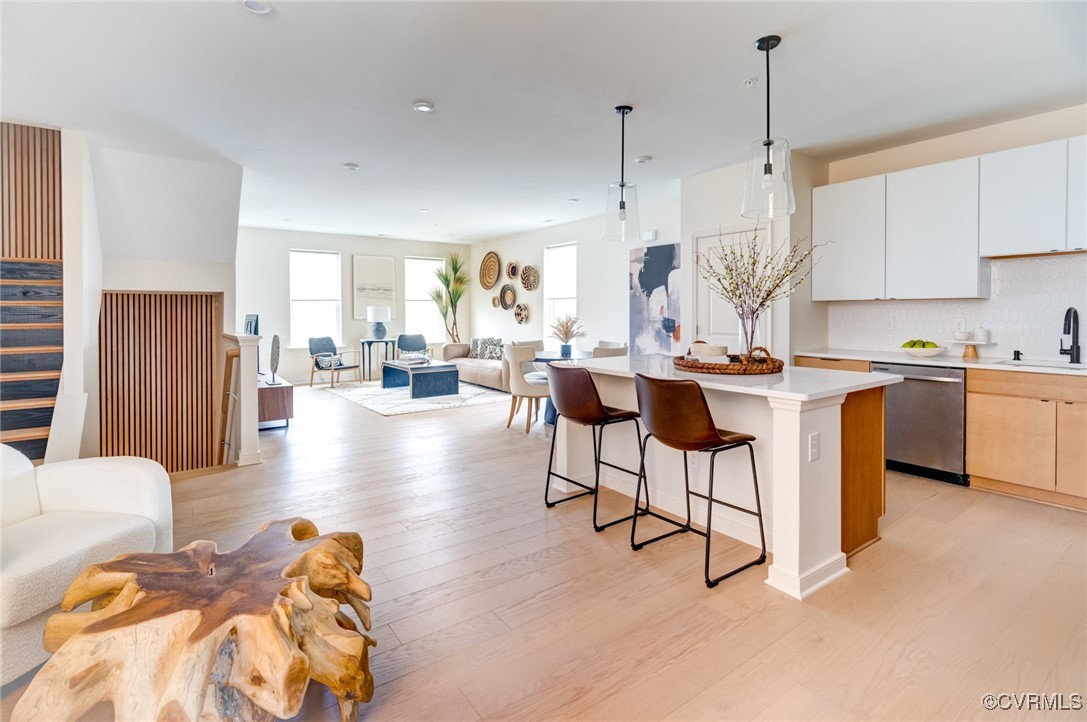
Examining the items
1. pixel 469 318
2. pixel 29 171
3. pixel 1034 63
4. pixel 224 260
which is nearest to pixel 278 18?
pixel 29 171

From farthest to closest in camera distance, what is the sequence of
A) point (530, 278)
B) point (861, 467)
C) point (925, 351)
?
point (530, 278), point (925, 351), point (861, 467)

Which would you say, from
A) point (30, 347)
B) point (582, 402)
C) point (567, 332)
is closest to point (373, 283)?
point (567, 332)

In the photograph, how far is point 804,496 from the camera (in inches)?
93.0

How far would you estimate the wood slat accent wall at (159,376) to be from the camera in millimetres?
5102

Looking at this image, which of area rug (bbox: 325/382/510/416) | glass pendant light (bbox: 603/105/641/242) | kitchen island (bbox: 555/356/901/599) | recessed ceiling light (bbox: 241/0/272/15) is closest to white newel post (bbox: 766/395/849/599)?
kitchen island (bbox: 555/356/901/599)

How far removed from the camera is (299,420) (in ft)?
20.7

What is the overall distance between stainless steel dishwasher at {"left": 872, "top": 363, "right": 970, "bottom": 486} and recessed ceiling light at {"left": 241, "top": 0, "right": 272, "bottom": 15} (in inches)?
174

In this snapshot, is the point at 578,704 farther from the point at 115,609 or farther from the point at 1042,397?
the point at 1042,397

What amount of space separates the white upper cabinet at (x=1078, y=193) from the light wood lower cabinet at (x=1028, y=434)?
895 millimetres

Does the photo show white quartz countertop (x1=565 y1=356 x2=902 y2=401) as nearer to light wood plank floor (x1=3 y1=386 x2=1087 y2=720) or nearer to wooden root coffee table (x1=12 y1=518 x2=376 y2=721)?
light wood plank floor (x1=3 y1=386 x2=1087 y2=720)

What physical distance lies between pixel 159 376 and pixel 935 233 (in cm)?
692

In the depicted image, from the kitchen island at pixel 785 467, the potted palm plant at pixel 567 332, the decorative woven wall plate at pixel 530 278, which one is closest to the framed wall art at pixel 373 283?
the decorative woven wall plate at pixel 530 278

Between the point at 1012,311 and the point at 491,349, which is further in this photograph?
the point at 491,349

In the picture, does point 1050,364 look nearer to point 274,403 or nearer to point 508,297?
point 274,403
